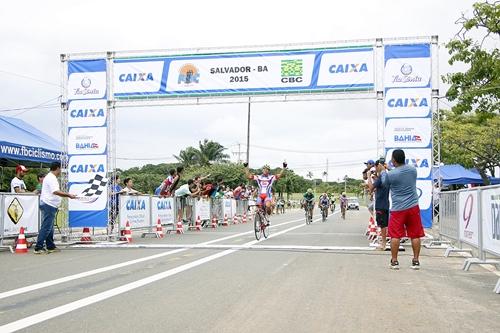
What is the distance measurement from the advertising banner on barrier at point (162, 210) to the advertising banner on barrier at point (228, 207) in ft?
22.0

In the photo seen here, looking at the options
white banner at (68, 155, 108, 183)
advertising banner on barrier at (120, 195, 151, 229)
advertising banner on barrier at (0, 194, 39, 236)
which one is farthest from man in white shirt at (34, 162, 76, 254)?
advertising banner on barrier at (120, 195, 151, 229)

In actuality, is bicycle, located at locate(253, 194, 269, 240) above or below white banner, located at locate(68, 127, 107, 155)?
below

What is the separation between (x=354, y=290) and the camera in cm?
693

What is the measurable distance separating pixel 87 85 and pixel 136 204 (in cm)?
373

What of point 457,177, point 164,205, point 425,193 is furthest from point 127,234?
point 457,177

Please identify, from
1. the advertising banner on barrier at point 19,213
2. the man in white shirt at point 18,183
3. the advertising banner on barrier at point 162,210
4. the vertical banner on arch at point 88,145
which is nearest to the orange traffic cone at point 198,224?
the advertising banner on barrier at point 162,210

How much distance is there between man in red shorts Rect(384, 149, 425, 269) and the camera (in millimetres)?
8930

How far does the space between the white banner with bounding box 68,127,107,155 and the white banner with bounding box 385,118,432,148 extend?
7.73 metres

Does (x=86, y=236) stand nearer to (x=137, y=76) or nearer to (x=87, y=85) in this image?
(x=87, y=85)

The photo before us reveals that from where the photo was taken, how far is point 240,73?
16.2 metres

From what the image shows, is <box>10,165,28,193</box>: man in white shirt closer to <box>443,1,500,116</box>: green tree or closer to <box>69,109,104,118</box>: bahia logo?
<box>69,109,104,118</box>: bahia logo

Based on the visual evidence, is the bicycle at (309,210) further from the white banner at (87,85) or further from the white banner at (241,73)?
the white banner at (87,85)

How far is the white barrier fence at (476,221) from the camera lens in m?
8.17

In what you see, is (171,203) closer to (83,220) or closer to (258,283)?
(83,220)
